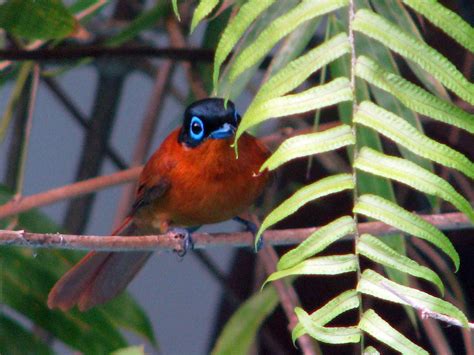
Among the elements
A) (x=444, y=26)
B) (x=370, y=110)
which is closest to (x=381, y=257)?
(x=370, y=110)

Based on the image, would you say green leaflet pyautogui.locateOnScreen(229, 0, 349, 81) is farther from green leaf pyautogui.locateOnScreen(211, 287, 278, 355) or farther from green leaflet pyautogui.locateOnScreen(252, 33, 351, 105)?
green leaf pyautogui.locateOnScreen(211, 287, 278, 355)

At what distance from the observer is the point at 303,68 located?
1.17 m

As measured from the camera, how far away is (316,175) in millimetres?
3176

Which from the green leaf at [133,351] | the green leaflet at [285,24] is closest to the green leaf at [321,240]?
the green leaflet at [285,24]

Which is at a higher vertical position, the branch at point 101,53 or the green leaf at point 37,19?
the branch at point 101,53

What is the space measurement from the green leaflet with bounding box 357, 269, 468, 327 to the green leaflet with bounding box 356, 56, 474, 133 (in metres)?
0.20

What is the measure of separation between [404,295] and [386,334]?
51 millimetres

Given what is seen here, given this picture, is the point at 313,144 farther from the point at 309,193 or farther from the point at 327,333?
the point at 327,333

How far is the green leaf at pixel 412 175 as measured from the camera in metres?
1.12

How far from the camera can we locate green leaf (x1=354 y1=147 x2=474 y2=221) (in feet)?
3.66

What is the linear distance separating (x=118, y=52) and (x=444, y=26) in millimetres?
1570

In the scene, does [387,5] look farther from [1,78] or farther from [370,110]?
[1,78]

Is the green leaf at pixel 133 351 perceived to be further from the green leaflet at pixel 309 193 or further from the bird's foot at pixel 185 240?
the green leaflet at pixel 309 193

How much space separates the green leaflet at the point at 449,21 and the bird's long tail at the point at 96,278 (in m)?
1.31
